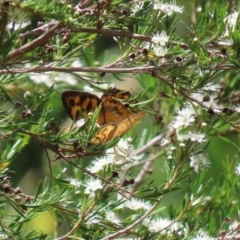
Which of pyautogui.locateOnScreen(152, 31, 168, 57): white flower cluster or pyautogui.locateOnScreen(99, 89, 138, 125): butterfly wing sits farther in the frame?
pyautogui.locateOnScreen(99, 89, 138, 125): butterfly wing

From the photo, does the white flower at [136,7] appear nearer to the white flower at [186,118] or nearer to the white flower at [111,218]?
the white flower at [186,118]

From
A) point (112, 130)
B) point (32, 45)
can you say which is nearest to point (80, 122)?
point (112, 130)

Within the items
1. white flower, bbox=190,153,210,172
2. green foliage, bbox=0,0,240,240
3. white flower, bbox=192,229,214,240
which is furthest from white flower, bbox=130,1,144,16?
white flower, bbox=192,229,214,240

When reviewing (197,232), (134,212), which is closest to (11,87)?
(134,212)

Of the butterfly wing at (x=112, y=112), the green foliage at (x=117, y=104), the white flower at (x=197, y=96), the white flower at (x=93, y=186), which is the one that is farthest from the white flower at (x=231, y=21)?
the white flower at (x=93, y=186)

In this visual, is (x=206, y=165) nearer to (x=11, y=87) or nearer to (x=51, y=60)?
(x=51, y=60)

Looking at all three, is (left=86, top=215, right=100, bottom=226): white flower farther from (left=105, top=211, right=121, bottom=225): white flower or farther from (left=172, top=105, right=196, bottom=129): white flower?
(left=172, top=105, right=196, bottom=129): white flower
